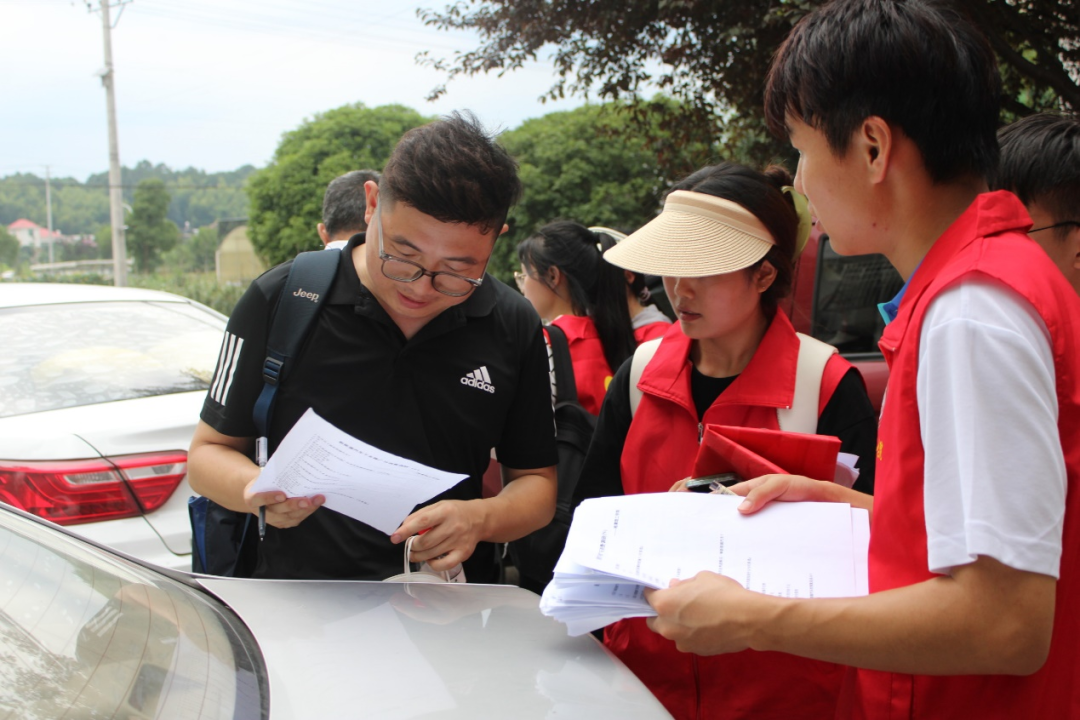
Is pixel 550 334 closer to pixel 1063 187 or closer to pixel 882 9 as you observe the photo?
pixel 1063 187

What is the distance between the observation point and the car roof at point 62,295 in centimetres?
344

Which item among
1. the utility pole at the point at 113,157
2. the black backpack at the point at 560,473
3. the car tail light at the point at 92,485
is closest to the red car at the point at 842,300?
the black backpack at the point at 560,473

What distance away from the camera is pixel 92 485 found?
9.26ft

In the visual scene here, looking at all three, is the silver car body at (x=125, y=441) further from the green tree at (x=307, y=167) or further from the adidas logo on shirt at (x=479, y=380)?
the green tree at (x=307, y=167)

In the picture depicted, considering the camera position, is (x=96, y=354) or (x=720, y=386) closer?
(x=720, y=386)

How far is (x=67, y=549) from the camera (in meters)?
1.57

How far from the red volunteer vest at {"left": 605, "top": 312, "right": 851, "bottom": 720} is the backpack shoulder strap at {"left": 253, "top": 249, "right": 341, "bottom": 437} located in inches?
29.4

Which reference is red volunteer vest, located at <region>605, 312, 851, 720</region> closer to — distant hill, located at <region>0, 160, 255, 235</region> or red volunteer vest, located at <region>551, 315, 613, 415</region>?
red volunteer vest, located at <region>551, 315, 613, 415</region>

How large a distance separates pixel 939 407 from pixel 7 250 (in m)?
44.3

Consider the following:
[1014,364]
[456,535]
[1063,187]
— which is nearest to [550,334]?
[456,535]

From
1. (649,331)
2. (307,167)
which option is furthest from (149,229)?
(649,331)

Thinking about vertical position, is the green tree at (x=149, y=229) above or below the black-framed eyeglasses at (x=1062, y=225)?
below

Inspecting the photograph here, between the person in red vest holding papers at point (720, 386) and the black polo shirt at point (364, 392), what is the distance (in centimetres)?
31

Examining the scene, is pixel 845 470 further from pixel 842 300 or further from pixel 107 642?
pixel 842 300
